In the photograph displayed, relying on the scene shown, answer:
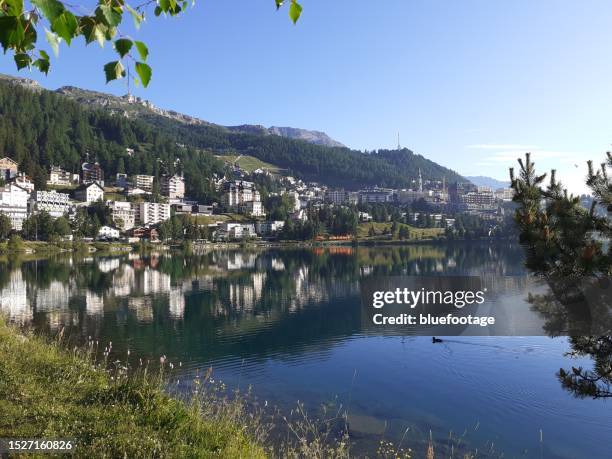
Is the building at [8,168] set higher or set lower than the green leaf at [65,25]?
higher

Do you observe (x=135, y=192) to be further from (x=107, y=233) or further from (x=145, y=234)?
(x=107, y=233)

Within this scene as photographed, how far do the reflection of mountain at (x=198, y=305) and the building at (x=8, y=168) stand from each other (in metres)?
81.3

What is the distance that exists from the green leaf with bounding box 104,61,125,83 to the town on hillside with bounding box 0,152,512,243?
104643 millimetres

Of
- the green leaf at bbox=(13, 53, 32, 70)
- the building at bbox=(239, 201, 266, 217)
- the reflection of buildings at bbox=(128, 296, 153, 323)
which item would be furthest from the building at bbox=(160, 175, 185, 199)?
the green leaf at bbox=(13, 53, 32, 70)

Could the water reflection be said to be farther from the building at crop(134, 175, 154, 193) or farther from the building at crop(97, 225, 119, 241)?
the building at crop(134, 175, 154, 193)

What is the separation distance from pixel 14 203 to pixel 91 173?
4767 cm

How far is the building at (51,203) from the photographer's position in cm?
11956

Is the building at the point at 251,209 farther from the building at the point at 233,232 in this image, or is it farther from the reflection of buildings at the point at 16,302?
the reflection of buildings at the point at 16,302

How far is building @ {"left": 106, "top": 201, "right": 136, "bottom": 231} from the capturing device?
130m

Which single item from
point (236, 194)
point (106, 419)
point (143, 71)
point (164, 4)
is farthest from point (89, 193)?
point (143, 71)

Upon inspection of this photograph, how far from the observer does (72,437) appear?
508cm

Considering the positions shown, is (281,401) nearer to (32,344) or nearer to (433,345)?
(32,344)

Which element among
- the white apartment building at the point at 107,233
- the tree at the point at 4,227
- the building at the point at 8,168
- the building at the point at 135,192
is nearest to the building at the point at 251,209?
the building at the point at 135,192

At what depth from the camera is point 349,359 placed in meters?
22.3
